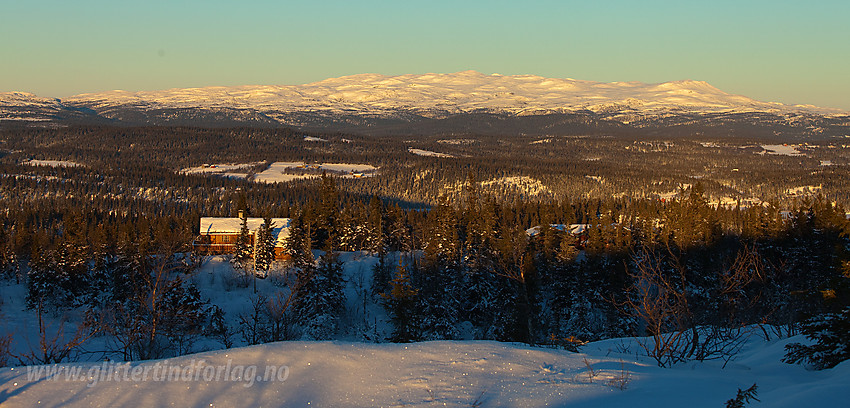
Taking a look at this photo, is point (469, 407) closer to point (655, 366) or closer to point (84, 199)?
point (655, 366)

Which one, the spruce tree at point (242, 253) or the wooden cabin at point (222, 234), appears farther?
the wooden cabin at point (222, 234)

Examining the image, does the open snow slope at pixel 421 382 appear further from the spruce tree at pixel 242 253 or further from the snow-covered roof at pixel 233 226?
the snow-covered roof at pixel 233 226

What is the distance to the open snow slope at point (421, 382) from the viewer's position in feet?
37.2

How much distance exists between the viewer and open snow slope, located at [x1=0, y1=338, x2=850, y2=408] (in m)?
11.3

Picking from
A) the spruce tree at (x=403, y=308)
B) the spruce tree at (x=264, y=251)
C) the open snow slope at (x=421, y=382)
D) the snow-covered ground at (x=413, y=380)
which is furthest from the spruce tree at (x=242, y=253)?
the open snow slope at (x=421, y=382)

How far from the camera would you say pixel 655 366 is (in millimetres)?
14375

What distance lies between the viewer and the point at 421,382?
41.2 ft

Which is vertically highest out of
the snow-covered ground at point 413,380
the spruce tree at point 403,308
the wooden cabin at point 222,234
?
the snow-covered ground at point 413,380

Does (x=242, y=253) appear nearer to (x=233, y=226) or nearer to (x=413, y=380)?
(x=233, y=226)

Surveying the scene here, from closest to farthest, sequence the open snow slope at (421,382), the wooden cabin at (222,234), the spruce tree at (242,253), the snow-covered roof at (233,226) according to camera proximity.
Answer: the open snow slope at (421,382)
the spruce tree at (242,253)
the snow-covered roof at (233,226)
the wooden cabin at (222,234)

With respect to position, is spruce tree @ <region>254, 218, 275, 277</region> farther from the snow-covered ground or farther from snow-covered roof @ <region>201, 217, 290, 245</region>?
→ the snow-covered ground

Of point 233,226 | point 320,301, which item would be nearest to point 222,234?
point 233,226

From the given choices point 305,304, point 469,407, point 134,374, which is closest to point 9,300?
point 305,304

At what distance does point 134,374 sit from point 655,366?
11193mm
